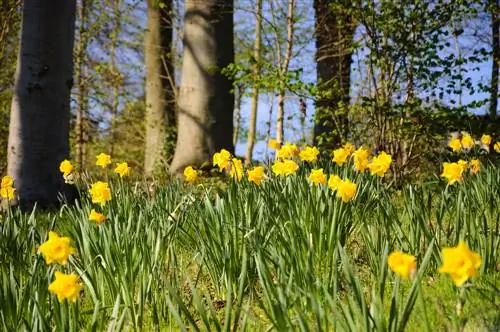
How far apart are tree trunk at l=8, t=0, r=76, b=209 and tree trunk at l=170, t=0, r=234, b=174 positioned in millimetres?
2560

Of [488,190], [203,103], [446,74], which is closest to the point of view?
[488,190]

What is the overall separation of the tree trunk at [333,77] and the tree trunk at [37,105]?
296cm

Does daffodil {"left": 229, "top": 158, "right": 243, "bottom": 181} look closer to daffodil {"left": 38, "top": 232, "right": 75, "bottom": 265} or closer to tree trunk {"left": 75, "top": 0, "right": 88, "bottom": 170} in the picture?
daffodil {"left": 38, "top": 232, "right": 75, "bottom": 265}

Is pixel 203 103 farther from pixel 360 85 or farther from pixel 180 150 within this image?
pixel 360 85

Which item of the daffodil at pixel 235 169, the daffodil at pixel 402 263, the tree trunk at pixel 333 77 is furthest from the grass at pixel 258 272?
the tree trunk at pixel 333 77

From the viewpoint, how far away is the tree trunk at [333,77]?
601 cm

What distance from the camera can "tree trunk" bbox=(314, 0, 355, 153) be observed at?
6008 millimetres

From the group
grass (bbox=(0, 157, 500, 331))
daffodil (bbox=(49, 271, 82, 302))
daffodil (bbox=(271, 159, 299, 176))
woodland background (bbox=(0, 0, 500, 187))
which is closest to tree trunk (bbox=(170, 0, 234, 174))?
woodland background (bbox=(0, 0, 500, 187))

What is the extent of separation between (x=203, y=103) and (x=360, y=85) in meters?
2.58

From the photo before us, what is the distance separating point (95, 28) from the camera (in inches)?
422

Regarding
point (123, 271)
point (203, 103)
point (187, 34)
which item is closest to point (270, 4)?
point (187, 34)

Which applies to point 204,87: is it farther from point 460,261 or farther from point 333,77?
point 460,261

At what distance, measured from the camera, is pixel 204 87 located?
24.2ft

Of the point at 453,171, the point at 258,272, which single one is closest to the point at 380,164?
the point at 453,171
